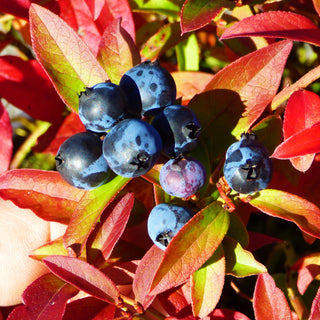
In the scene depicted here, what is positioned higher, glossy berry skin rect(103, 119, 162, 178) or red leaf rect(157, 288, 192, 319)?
glossy berry skin rect(103, 119, 162, 178)

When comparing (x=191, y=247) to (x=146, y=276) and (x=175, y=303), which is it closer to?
(x=146, y=276)

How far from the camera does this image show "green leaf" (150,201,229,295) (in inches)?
26.3

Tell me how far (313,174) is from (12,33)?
1.24 metres

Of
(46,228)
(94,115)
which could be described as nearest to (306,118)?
(94,115)

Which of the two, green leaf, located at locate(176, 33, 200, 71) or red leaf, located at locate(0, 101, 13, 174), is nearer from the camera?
red leaf, located at locate(0, 101, 13, 174)

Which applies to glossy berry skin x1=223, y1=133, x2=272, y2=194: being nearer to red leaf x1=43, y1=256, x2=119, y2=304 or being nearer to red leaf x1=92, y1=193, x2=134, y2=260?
red leaf x1=92, y1=193, x2=134, y2=260

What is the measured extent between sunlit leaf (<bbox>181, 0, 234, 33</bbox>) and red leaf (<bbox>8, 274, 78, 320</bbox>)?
57 cm

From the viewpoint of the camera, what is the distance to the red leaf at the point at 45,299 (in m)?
0.78

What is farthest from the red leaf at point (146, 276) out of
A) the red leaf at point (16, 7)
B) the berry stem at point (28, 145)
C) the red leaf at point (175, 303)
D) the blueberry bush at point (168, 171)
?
the berry stem at point (28, 145)

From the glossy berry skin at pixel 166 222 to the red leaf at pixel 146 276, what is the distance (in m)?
0.04

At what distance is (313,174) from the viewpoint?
92 cm

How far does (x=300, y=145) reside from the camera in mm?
686

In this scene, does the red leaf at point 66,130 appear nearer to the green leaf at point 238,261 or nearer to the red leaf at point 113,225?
the red leaf at point 113,225

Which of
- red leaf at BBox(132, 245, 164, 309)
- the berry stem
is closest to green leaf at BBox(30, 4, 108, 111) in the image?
red leaf at BBox(132, 245, 164, 309)
